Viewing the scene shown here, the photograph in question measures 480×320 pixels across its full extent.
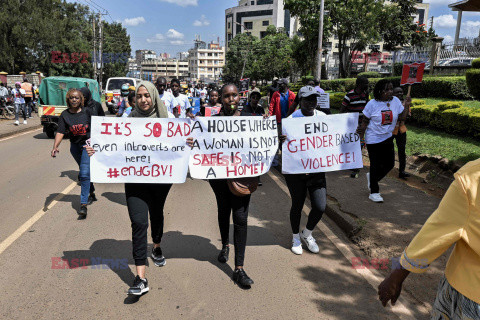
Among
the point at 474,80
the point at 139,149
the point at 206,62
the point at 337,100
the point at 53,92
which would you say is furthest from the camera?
the point at 206,62

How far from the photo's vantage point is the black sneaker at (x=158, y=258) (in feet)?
12.5

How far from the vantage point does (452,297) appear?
1.59 m

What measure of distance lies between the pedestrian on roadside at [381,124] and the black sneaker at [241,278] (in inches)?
113

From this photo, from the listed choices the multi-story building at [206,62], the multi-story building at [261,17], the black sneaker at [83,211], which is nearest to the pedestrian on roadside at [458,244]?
the black sneaker at [83,211]

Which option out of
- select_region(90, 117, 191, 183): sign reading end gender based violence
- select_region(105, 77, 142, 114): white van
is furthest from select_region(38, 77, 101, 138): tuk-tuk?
select_region(90, 117, 191, 183): sign reading end gender based violence

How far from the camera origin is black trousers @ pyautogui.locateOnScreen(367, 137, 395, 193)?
18.1 ft

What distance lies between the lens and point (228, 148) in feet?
12.1

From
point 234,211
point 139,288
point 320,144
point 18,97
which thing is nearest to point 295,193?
point 320,144

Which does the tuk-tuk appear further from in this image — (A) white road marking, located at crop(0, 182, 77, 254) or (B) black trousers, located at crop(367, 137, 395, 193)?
(B) black trousers, located at crop(367, 137, 395, 193)

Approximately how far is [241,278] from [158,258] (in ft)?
3.21

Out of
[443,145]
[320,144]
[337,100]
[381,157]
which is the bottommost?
[443,145]

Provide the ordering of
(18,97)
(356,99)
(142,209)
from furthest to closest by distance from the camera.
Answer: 1. (18,97)
2. (356,99)
3. (142,209)

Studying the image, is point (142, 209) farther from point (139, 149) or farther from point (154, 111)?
point (154, 111)

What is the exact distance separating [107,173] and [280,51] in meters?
46.4
